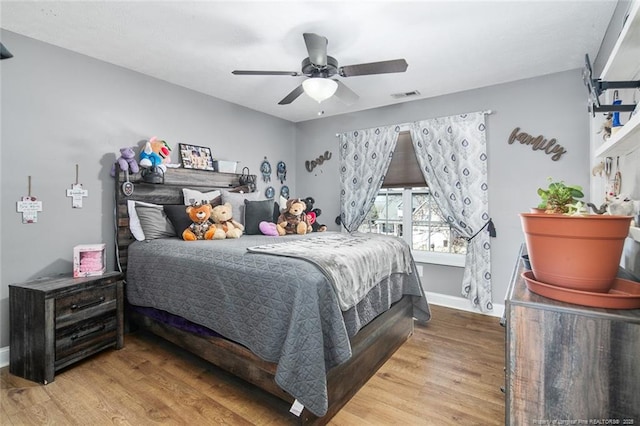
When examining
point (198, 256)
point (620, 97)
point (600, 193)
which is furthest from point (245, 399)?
point (600, 193)

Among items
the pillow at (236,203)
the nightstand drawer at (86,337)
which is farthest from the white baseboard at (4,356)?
the pillow at (236,203)

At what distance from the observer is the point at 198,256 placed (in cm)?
217

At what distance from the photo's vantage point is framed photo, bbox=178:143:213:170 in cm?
338

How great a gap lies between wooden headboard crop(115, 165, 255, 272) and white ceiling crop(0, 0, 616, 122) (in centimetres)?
104

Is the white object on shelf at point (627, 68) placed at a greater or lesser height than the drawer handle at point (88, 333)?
greater

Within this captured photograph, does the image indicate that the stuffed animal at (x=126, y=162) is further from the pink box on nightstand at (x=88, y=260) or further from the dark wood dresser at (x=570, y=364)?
the dark wood dresser at (x=570, y=364)

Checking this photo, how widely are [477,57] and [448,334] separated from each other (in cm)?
256

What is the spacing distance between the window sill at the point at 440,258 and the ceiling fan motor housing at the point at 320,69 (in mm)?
2532

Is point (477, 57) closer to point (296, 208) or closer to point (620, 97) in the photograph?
point (620, 97)

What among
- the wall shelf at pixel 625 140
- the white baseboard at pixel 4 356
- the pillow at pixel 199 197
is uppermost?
the wall shelf at pixel 625 140

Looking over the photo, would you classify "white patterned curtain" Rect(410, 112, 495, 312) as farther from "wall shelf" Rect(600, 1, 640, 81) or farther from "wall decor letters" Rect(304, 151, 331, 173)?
"wall shelf" Rect(600, 1, 640, 81)

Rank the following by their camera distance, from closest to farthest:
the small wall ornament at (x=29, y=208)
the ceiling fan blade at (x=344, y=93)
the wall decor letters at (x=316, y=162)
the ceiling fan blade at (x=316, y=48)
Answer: the ceiling fan blade at (x=316, y=48) < the small wall ornament at (x=29, y=208) < the ceiling fan blade at (x=344, y=93) < the wall decor letters at (x=316, y=162)

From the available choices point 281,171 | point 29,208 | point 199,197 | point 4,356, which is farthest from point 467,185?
point 4,356

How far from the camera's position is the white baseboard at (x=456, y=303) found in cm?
328
